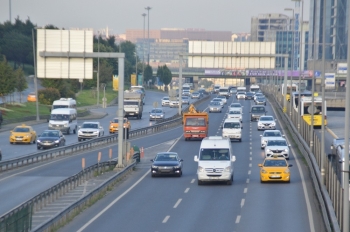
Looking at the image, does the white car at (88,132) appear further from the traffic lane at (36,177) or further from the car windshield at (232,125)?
the car windshield at (232,125)

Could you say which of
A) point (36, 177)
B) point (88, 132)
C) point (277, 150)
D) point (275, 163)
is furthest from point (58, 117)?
point (275, 163)

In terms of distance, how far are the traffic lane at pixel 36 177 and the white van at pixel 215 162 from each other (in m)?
6.85

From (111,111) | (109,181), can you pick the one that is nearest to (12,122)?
(111,111)

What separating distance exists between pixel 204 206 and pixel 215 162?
6.63m

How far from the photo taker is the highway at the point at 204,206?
25.9 meters

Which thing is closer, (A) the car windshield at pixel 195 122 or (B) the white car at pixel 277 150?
(B) the white car at pixel 277 150

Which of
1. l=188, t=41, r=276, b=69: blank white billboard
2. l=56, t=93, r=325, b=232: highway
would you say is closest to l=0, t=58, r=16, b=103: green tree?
l=188, t=41, r=276, b=69: blank white billboard

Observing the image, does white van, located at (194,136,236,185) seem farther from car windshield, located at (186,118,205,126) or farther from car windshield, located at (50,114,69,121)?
car windshield, located at (50,114,69,121)

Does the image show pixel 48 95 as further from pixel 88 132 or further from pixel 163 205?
pixel 163 205

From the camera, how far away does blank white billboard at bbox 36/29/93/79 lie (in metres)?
39.7

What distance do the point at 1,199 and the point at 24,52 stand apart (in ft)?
374

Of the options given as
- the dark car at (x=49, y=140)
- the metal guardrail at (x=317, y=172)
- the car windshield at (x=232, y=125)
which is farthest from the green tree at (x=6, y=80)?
the car windshield at (x=232, y=125)

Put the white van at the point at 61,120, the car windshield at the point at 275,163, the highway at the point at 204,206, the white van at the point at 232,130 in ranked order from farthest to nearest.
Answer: the white van at the point at 61,120, the white van at the point at 232,130, the car windshield at the point at 275,163, the highway at the point at 204,206

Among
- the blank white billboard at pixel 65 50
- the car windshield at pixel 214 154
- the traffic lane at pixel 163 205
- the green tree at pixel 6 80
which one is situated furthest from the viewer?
the green tree at pixel 6 80
